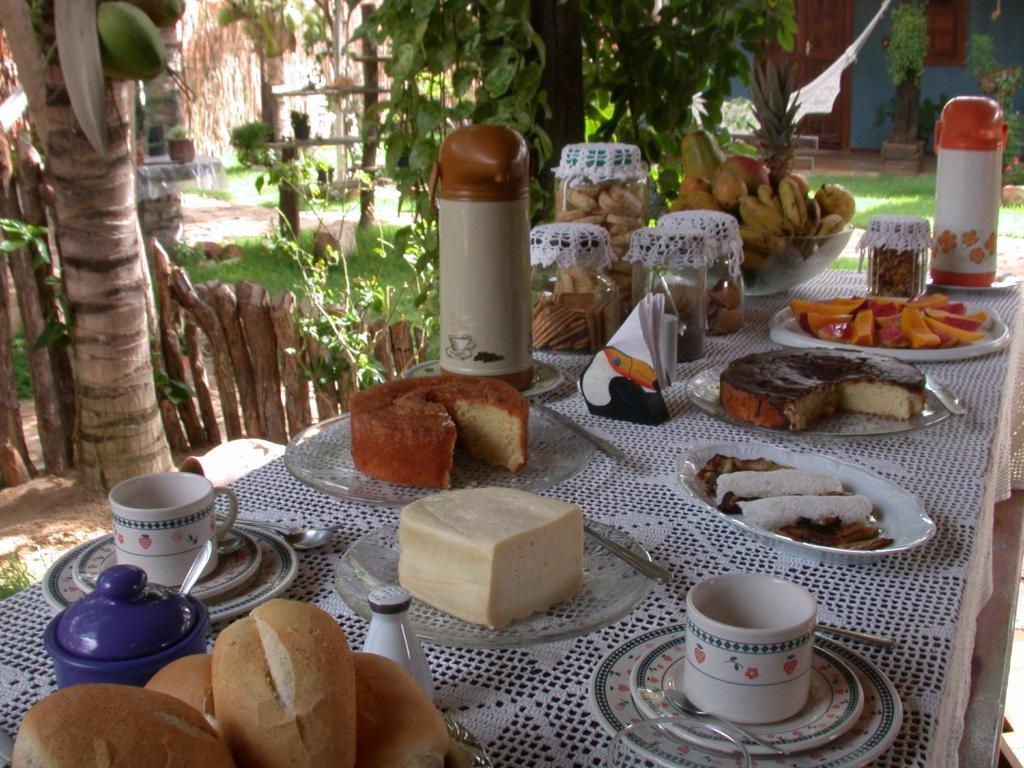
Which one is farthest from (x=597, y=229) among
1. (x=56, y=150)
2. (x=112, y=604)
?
(x=56, y=150)

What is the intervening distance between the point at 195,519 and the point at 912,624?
62 cm

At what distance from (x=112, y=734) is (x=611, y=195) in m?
1.46

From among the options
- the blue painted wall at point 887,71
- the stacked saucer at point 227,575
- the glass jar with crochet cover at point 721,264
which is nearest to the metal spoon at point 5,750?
the stacked saucer at point 227,575

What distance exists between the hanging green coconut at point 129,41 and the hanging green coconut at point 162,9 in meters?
0.05

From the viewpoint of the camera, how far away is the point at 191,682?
2.02 ft

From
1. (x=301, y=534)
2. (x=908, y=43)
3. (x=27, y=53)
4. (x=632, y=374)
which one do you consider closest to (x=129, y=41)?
(x=27, y=53)

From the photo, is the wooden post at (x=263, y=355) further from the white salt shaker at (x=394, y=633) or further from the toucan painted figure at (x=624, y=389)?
the white salt shaker at (x=394, y=633)

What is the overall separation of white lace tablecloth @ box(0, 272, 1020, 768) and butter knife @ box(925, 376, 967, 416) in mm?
18

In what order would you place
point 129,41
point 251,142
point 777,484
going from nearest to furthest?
1. point 777,484
2. point 129,41
3. point 251,142

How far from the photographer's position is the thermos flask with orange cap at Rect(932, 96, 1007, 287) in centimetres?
209

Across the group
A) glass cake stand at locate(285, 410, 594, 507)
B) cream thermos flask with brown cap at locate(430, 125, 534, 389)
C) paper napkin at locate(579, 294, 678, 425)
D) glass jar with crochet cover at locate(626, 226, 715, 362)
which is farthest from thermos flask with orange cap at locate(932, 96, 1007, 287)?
glass cake stand at locate(285, 410, 594, 507)

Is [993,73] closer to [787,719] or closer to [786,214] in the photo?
[786,214]

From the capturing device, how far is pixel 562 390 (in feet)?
5.23

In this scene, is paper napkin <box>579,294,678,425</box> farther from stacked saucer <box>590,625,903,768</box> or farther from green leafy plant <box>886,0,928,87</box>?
green leafy plant <box>886,0,928,87</box>
